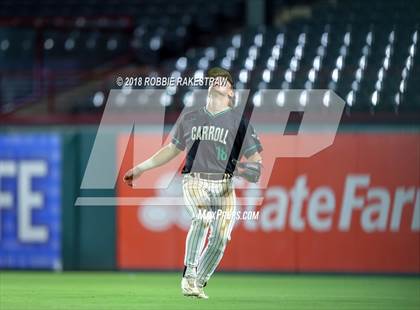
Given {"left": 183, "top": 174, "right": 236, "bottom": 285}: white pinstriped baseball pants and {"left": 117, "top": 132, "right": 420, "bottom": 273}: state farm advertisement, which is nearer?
{"left": 183, "top": 174, "right": 236, "bottom": 285}: white pinstriped baseball pants

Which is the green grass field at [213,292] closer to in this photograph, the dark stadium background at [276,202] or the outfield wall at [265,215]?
the dark stadium background at [276,202]

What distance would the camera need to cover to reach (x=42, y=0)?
20.3 metres

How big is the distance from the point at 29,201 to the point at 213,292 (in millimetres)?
3695

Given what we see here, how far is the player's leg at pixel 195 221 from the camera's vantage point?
325 inches

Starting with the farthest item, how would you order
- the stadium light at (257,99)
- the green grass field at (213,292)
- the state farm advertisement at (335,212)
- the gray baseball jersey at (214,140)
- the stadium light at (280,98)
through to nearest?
the stadium light at (257,99) → the stadium light at (280,98) → the state farm advertisement at (335,212) → the green grass field at (213,292) → the gray baseball jersey at (214,140)

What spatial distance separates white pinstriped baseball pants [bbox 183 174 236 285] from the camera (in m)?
8.28

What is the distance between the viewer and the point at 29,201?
12.7m

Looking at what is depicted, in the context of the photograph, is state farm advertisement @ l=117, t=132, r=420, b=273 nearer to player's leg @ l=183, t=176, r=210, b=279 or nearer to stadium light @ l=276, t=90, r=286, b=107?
stadium light @ l=276, t=90, r=286, b=107

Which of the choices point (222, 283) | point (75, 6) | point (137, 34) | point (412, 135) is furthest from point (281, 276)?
point (75, 6)

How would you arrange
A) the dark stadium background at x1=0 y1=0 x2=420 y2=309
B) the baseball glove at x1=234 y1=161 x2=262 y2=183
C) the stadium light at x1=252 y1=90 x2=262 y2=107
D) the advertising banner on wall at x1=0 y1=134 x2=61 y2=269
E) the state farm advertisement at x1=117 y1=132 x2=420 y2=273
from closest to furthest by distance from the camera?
1. the baseball glove at x1=234 y1=161 x2=262 y2=183
2. the dark stadium background at x1=0 y1=0 x2=420 y2=309
3. the state farm advertisement at x1=117 y1=132 x2=420 y2=273
4. the advertising banner on wall at x1=0 y1=134 x2=61 y2=269
5. the stadium light at x1=252 y1=90 x2=262 y2=107

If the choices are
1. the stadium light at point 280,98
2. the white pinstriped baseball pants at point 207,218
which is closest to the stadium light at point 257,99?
the stadium light at point 280,98

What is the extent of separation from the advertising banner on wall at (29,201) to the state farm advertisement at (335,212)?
1.30 metres

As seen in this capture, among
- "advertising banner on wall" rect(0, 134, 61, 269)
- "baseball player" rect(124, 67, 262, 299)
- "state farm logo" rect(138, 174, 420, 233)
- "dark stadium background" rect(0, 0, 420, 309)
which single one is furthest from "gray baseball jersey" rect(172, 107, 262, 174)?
"advertising banner on wall" rect(0, 134, 61, 269)

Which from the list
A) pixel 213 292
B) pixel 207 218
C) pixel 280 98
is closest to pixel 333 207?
pixel 280 98
